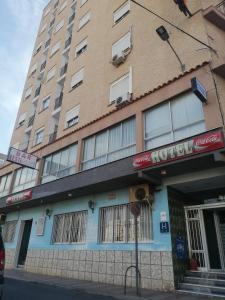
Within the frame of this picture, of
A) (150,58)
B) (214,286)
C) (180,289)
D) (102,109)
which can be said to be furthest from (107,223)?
(150,58)

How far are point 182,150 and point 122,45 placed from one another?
8.69 m

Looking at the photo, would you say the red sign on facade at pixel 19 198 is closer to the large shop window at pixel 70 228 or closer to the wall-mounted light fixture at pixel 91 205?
the large shop window at pixel 70 228

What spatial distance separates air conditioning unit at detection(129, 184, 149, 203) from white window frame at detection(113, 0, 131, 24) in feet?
35.9

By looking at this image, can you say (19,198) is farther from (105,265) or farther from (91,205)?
(105,265)

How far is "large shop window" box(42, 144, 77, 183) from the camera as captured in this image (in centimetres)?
1325

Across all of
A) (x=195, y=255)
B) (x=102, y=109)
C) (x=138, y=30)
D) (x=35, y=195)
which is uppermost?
(x=138, y=30)

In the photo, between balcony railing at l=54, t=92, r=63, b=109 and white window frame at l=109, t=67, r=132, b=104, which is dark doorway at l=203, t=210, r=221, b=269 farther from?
balcony railing at l=54, t=92, r=63, b=109

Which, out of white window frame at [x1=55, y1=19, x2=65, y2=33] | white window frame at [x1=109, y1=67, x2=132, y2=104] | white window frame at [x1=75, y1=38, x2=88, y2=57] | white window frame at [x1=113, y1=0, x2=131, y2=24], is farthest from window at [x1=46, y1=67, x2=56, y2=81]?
white window frame at [x1=109, y1=67, x2=132, y2=104]

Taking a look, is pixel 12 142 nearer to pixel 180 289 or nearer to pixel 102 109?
pixel 102 109

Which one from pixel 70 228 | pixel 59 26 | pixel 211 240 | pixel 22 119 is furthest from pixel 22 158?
pixel 59 26

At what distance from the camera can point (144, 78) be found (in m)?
11.5

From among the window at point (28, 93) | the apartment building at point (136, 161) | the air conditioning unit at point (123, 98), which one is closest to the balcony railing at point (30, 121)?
the window at point (28, 93)

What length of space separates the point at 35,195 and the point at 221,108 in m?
A: 10.5

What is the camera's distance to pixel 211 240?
8.98 m
